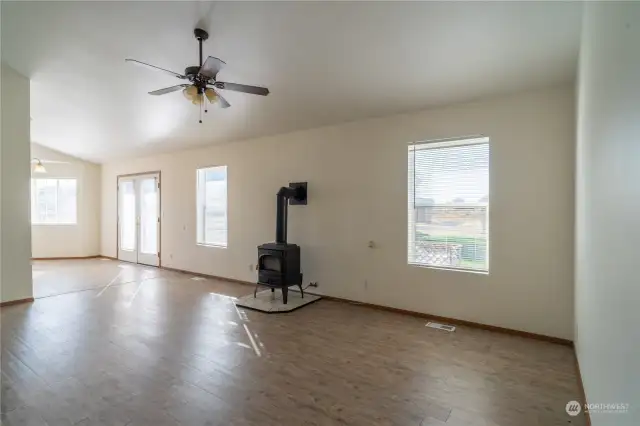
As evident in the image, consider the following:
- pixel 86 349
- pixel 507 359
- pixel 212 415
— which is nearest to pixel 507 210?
pixel 507 359

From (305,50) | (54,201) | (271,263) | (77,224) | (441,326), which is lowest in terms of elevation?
(441,326)

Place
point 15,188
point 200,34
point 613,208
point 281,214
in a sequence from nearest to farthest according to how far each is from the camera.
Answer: point 613,208, point 200,34, point 15,188, point 281,214

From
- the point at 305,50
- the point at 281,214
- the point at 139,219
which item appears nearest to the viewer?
the point at 305,50

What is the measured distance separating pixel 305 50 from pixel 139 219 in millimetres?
6674

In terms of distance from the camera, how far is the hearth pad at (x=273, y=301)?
4.41 m

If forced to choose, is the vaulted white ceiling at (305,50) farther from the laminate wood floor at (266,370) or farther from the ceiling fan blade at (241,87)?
the laminate wood floor at (266,370)

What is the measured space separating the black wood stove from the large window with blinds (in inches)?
65.5

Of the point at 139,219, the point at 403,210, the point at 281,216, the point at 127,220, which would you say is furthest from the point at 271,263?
the point at 127,220

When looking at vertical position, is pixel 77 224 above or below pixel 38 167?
below

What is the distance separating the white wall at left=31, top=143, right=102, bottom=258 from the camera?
8500mm

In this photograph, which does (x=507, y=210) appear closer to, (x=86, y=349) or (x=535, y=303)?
(x=535, y=303)

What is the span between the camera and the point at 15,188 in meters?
4.58

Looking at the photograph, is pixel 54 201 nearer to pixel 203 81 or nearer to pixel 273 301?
pixel 273 301

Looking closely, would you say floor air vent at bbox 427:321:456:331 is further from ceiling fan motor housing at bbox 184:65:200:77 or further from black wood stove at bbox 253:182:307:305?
ceiling fan motor housing at bbox 184:65:200:77
